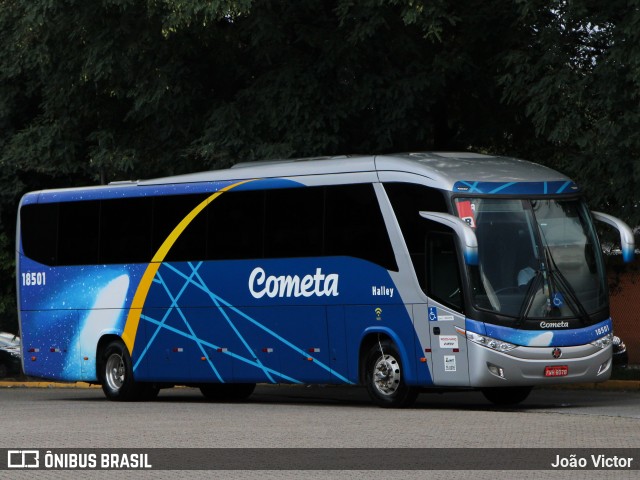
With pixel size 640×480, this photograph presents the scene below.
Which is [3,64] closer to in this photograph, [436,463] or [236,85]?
[236,85]

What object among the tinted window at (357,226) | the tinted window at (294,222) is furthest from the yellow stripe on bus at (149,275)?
the tinted window at (357,226)

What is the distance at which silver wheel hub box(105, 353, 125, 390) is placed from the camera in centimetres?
2619

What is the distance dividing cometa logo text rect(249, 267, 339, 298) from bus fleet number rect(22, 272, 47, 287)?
5.14 m

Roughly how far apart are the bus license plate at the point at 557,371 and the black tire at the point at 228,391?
721cm

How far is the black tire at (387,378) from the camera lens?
21.6 meters

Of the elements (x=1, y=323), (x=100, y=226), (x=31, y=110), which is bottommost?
(x=1, y=323)

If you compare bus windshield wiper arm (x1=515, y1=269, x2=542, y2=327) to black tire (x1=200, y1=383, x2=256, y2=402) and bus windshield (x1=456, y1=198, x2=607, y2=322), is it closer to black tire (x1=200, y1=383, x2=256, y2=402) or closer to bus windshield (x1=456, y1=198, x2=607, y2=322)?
bus windshield (x1=456, y1=198, x2=607, y2=322)

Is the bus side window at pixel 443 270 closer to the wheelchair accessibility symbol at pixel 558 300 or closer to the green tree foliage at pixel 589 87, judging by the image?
the wheelchair accessibility symbol at pixel 558 300

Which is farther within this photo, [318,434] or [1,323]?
[1,323]

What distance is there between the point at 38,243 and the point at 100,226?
1.67 metres

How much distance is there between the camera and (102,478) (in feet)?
42.0

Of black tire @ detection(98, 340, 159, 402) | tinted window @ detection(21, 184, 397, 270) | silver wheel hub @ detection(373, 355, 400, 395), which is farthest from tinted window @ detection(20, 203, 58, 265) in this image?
silver wheel hub @ detection(373, 355, 400, 395)

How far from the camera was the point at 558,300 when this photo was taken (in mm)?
20875

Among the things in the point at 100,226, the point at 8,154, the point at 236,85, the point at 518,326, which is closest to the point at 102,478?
the point at 518,326
